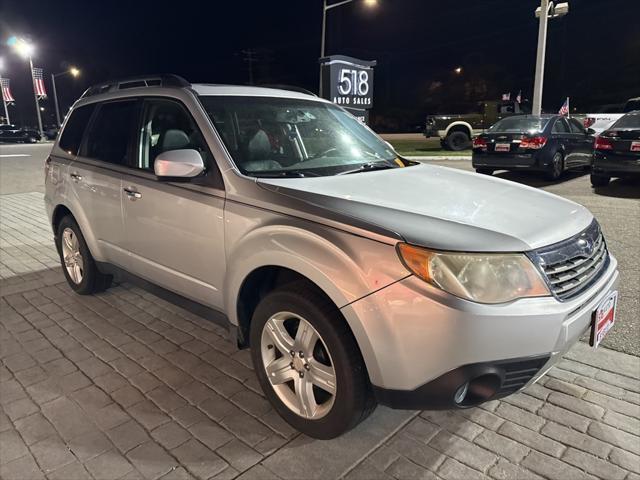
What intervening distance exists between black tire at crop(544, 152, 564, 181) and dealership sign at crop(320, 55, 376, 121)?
4.51 metres

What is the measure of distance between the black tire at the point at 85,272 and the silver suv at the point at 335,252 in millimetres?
455

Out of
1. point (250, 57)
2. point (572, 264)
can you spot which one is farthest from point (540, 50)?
point (250, 57)

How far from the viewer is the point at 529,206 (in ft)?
8.61

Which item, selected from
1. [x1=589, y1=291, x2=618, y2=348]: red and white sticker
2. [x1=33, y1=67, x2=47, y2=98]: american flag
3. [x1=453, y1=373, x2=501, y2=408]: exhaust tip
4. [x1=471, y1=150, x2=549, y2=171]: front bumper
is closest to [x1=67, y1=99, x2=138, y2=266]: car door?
[x1=453, y1=373, x2=501, y2=408]: exhaust tip

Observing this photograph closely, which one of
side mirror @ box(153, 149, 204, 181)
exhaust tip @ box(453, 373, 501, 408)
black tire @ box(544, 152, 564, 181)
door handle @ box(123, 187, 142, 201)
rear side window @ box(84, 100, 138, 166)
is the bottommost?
exhaust tip @ box(453, 373, 501, 408)

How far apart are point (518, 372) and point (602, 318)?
73 centimetres

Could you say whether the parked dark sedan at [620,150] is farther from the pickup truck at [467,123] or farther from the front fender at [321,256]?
the pickup truck at [467,123]

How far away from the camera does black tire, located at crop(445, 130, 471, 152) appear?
66.1 ft

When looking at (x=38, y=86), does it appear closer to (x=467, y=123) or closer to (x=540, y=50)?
(x=467, y=123)

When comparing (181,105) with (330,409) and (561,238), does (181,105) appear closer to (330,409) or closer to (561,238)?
(330,409)

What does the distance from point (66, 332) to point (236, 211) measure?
2.09 metres

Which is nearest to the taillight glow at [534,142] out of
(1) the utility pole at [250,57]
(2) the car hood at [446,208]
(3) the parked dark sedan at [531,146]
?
(3) the parked dark sedan at [531,146]

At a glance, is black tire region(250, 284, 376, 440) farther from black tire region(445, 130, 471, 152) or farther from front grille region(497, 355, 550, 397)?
black tire region(445, 130, 471, 152)

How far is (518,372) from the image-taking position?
2.10 meters
